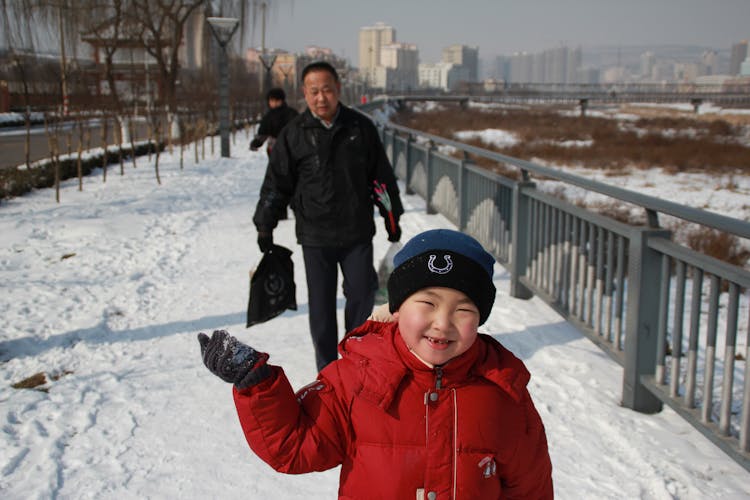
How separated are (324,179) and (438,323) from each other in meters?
2.47

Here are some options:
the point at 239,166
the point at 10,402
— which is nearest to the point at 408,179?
the point at 239,166

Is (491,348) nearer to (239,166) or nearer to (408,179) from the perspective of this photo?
(408,179)

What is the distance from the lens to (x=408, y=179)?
12625 mm

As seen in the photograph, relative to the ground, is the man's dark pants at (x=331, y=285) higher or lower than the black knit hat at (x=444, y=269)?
lower

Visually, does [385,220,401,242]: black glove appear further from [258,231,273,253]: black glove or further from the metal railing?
the metal railing

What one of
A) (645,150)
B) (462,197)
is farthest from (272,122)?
(645,150)

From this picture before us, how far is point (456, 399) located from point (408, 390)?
11cm

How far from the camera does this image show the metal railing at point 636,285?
3.24 m

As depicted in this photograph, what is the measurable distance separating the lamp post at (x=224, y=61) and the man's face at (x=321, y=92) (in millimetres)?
15746

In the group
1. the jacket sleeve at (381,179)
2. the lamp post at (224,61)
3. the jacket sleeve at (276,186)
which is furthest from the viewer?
the lamp post at (224,61)

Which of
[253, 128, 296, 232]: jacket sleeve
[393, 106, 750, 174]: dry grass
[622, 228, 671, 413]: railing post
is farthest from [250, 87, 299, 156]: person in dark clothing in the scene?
[393, 106, 750, 174]: dry grass

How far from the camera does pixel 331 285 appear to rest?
13.9 ft

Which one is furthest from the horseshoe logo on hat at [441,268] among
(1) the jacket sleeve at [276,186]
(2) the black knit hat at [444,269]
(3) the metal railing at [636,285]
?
(1) the jacket sleeve at [276,186]

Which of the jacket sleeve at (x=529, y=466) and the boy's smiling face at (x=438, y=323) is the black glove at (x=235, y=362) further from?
the jacket sleeve at (x=529, y=466)
